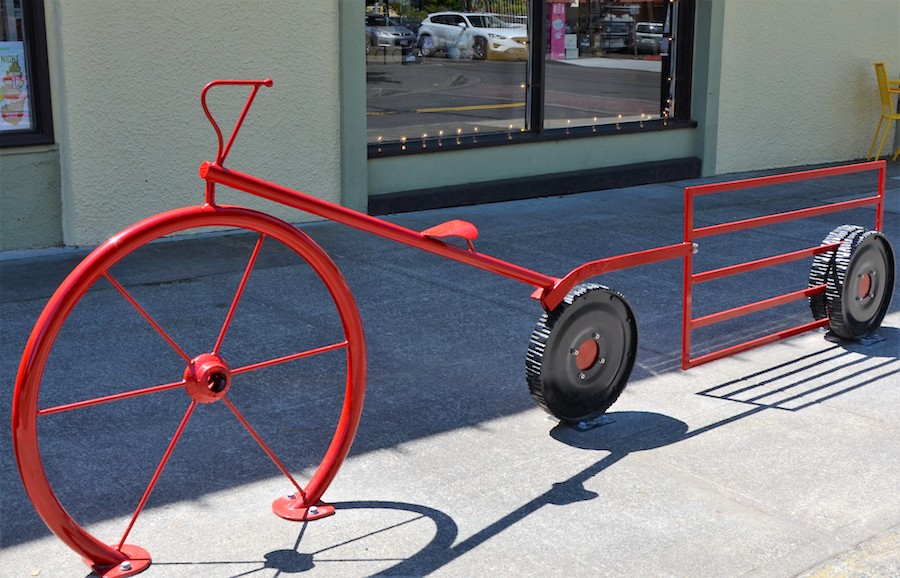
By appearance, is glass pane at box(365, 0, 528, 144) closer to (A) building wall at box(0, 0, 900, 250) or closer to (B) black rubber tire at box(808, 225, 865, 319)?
(A) building wall at box(0, 0, 900, 250)

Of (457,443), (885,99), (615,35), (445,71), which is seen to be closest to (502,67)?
(445,71)

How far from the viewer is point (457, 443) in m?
4.96

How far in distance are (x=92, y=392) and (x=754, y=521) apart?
10.3 feet

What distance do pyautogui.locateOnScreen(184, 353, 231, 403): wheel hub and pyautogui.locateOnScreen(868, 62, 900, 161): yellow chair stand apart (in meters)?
11.4

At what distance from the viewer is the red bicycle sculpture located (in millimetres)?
3531

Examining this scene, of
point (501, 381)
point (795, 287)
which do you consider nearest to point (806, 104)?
point (795, 287)

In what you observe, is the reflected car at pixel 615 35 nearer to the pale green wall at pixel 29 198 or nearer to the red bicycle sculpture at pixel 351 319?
the red bicycle sculpture at pixel 351 319

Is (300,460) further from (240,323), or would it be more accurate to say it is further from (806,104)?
(806,104)

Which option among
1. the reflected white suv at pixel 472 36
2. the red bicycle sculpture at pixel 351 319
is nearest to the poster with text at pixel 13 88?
the red bicycle sculpture at pixel 351 319

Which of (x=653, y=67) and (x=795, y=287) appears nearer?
(x=795, y=287)

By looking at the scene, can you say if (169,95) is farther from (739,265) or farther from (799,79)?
(799,79)

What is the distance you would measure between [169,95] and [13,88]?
3.62ft

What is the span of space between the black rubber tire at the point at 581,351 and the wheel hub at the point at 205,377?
148 cm

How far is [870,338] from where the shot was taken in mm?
6566
